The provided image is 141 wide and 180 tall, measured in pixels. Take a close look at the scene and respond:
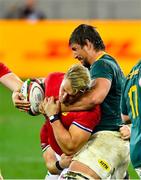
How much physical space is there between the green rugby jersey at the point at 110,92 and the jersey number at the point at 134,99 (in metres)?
0.67

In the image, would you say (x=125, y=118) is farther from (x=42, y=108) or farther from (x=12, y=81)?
(x=12, y=81)

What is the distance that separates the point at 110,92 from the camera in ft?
26.8

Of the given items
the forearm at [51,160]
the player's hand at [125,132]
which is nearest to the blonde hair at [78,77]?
the player's hand at [125,132]

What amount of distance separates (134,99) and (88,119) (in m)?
0.69

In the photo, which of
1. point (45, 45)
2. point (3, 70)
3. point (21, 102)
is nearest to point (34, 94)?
point (21, 102)

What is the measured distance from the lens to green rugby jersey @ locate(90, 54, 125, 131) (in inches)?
314

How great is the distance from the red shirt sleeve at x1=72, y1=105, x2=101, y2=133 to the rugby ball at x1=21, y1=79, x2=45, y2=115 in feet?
2.01

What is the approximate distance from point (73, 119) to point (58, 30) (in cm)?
1439

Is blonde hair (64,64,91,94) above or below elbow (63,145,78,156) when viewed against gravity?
above

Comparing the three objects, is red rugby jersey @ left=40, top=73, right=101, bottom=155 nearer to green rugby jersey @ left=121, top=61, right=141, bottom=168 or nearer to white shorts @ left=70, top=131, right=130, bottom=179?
white shorts @ left=70, top=131, right=130, bottom=179

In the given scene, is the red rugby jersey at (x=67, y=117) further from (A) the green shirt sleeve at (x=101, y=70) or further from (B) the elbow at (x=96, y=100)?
(A) the green shirt sleeve at (x=101, y=70)

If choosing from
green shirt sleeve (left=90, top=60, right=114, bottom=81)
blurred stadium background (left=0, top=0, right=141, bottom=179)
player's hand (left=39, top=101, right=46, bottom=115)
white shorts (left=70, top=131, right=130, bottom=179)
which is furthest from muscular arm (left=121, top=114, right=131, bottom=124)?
blurred stadium background (left=0, top=0, right=141, bottom=179)

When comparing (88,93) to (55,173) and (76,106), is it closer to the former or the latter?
(76,106)

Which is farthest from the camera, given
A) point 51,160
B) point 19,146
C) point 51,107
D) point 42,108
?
point 19,146
